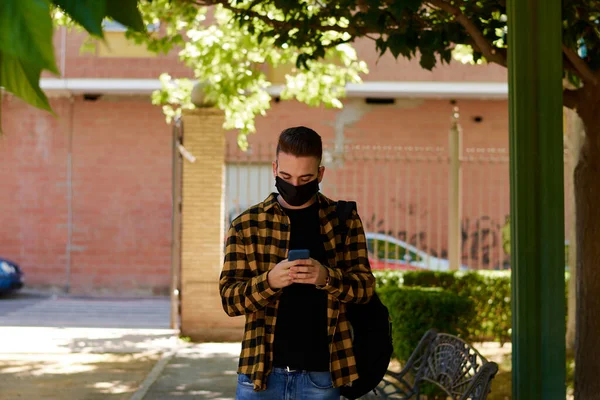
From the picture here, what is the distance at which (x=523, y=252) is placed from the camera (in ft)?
13.3

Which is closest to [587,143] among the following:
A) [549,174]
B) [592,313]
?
[592,313]

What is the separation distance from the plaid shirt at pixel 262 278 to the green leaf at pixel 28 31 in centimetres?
224

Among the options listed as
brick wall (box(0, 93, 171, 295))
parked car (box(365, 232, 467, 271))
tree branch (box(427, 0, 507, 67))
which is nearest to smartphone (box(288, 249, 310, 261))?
tree branch (box(427, 0, 507, 67))

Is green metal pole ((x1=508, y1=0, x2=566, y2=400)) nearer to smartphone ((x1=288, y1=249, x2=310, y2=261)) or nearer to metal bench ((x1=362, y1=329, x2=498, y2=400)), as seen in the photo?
metal bench ((x1=362, y1=329, x2=498, y2=400))

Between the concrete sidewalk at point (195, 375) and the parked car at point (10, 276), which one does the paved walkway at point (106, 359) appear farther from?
the parked car at point (10, 276)

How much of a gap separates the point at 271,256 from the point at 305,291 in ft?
0.53

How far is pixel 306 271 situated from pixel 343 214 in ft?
1.23

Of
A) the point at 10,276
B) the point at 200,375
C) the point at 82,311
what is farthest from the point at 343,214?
the point at 10,276

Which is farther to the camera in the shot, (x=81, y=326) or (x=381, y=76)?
(x=381, y=76)

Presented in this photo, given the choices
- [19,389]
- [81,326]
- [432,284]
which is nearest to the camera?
[19,389]

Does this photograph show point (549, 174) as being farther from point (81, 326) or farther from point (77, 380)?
point (81, 326)

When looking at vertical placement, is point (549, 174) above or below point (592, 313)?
above

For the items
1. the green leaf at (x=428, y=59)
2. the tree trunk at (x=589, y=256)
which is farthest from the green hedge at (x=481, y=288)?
the green leaf at (x=428, y=59)

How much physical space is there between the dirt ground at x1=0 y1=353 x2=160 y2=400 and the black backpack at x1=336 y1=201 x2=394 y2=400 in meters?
5.42
